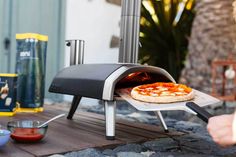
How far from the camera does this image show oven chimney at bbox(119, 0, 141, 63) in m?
1.84

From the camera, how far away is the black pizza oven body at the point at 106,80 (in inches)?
58.2

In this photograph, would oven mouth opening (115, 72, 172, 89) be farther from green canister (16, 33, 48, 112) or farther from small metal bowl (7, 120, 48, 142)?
green canister (16, 33, 48, 112)

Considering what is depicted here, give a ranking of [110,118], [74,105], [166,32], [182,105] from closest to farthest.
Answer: [182,105] → [110,118] → [74,105] → [166,32]

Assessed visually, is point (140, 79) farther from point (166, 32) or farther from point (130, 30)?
point (166, 32)

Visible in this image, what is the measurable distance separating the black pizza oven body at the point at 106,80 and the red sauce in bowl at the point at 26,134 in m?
0.29

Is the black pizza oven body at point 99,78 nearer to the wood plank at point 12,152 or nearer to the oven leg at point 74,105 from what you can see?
the oven leg at point 74,105

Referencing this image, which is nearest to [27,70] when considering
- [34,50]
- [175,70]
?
[34,50]

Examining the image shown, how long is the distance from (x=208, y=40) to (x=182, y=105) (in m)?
3.88

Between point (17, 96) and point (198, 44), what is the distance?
348 centimetres

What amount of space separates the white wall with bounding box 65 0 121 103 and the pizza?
2.12 metres

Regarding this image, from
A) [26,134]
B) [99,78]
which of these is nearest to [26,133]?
[26,134]

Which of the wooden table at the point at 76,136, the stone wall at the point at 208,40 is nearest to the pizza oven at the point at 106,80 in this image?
the wooden table at the point at 76,136

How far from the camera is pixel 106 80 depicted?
4.90 feet

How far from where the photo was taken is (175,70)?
5738mm
